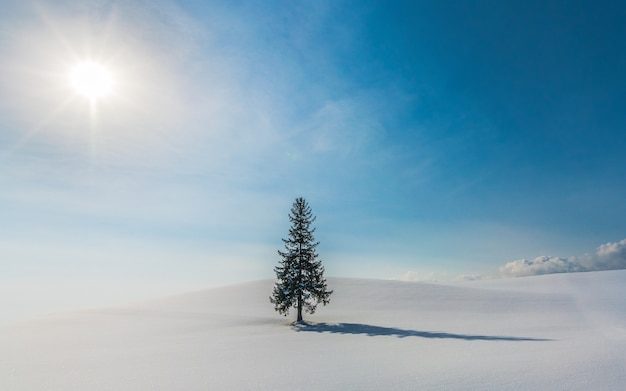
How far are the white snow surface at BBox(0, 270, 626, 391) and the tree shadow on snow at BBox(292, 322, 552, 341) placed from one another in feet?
0.23

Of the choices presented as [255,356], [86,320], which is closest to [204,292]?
[86,320]

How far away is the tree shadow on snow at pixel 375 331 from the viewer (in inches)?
757

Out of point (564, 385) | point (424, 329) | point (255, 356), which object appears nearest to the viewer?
point (564, 385)

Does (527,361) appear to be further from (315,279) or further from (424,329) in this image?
(315,279)

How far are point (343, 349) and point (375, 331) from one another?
7.15 m

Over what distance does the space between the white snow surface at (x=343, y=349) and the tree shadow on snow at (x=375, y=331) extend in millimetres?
72

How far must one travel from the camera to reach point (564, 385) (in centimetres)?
945

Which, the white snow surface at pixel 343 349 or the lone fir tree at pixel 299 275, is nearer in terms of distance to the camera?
the white snow surface at pixel 343 349

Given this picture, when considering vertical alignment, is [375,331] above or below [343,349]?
below

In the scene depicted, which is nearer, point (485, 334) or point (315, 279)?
point (485, 334)

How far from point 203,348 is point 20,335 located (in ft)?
58.4

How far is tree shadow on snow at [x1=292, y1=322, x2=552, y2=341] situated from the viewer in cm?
1923

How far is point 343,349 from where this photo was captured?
53.6ft

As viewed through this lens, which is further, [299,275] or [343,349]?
[299,275]
